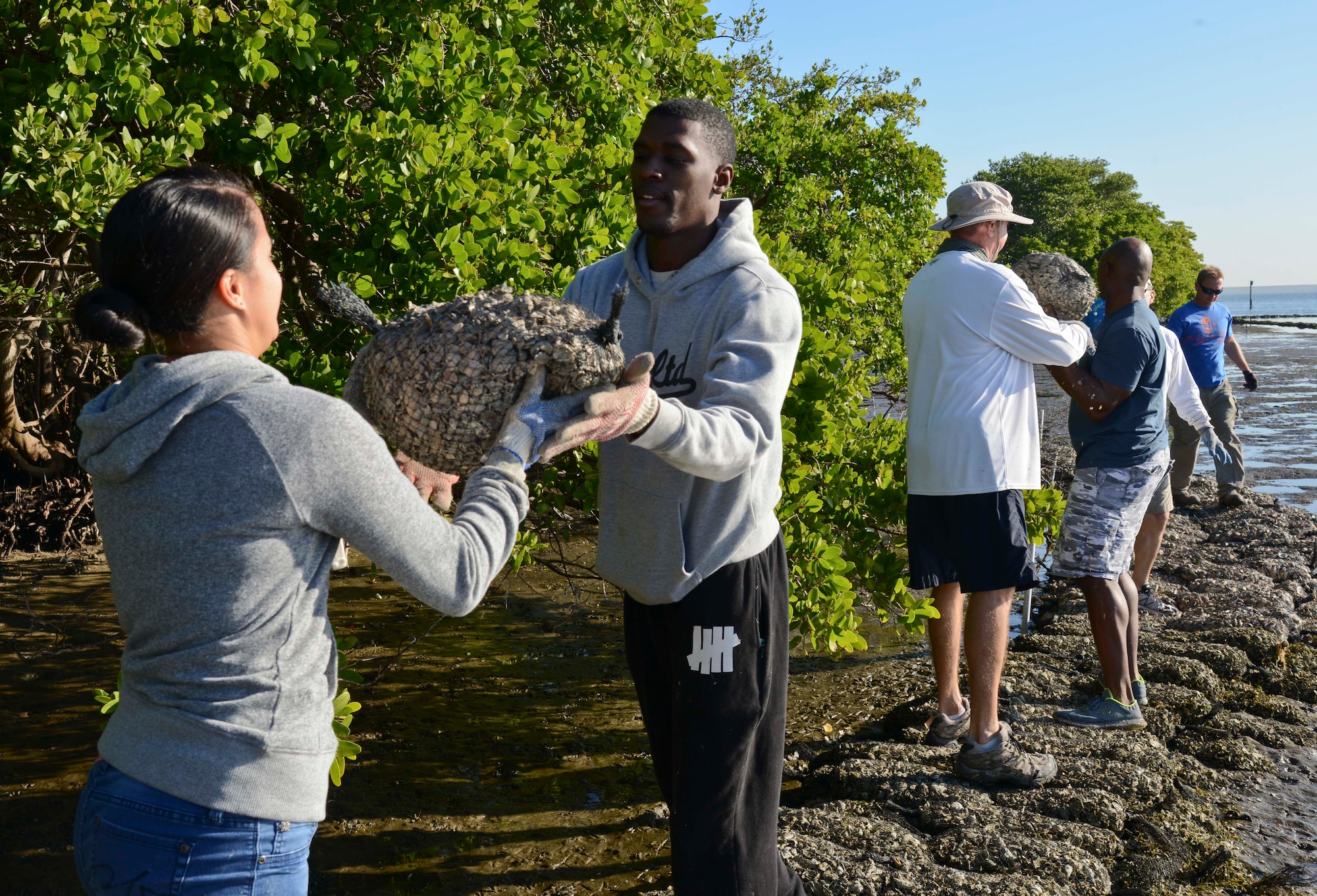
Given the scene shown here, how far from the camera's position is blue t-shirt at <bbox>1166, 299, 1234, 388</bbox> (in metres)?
8.88

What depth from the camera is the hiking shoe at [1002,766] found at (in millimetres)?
4008

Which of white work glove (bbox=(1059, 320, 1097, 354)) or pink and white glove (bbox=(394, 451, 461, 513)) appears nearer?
pink and white glove (bbox=(394, 451, 461, 513))

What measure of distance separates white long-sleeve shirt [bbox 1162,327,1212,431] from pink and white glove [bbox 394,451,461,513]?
427cm

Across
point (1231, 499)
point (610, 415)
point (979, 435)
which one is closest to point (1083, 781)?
point (979, 435)

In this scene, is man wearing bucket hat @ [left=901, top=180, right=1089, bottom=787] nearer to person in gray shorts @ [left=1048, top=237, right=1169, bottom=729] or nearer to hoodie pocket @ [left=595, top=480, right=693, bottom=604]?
person in gray shorts @ [left=1048, top=237, right=1169, bottom=729]

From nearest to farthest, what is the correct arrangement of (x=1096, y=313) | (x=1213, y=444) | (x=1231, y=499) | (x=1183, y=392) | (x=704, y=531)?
(x=704, y=531), (x=1213, y=444), (x=1183, y=392), (x=1096, y=313), (x=1231, y=499)

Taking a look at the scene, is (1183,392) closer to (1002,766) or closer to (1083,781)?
(1083,781)

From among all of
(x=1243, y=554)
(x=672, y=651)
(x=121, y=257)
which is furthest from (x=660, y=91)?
(x=1243, y=554)

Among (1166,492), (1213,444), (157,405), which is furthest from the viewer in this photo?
(1166,492)

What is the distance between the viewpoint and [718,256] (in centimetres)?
239

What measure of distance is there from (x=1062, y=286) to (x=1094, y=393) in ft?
1.65

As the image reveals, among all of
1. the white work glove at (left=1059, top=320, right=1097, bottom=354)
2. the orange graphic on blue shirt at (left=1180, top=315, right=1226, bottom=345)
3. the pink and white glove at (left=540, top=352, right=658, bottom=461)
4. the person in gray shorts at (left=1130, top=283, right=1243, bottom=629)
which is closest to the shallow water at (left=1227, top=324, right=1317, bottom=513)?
the orange graphic on blue shirt at (left=1180, top=315, right=1226, bottom=345)

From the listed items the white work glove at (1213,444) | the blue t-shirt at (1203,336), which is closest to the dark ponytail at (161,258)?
the white work glove at (1213,444)

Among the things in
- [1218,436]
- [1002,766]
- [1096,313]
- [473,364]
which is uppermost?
[1096,313]
